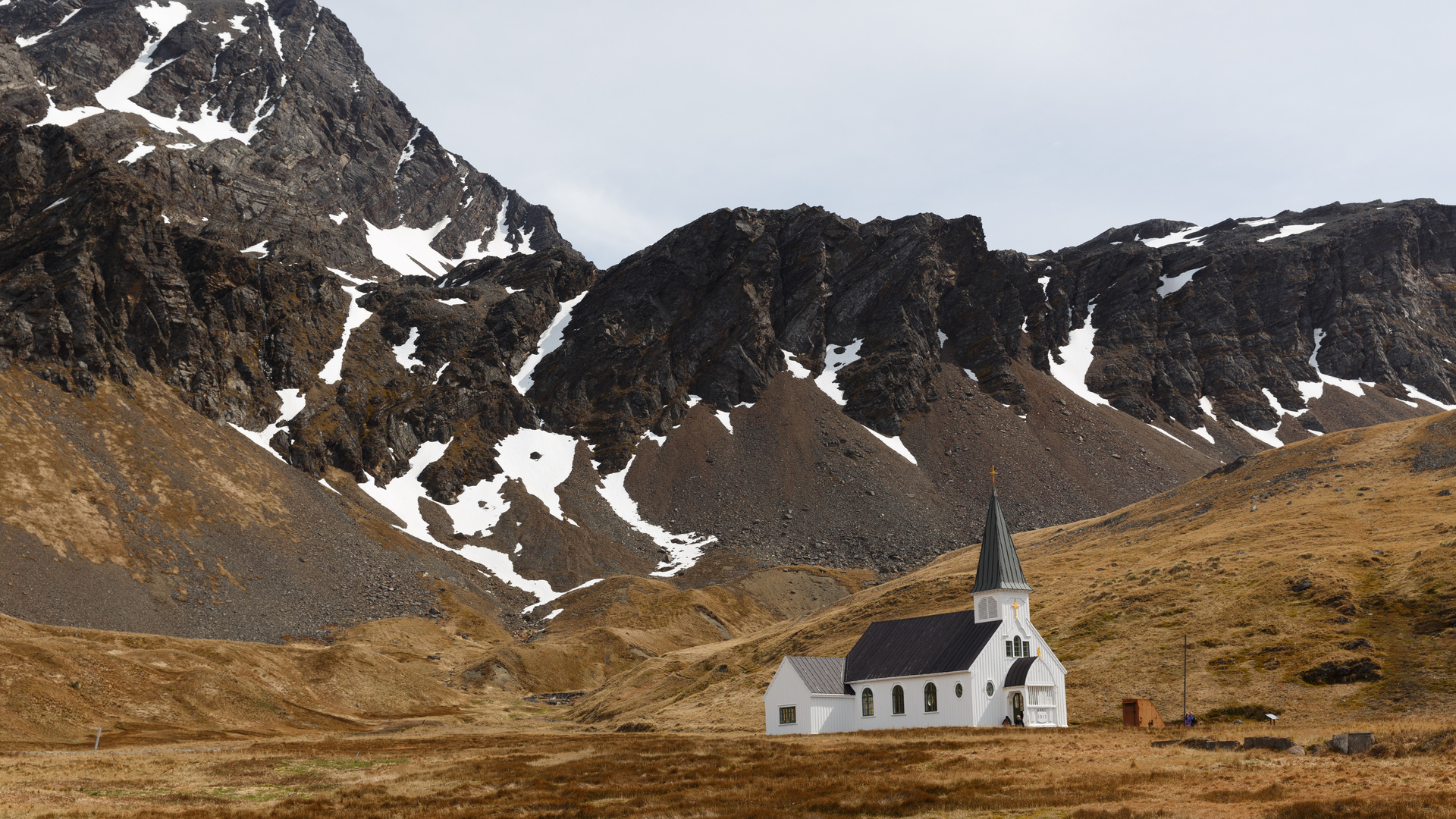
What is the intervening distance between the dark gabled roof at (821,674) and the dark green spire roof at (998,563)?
10.00 meters

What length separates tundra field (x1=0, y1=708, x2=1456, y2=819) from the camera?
27.0 m

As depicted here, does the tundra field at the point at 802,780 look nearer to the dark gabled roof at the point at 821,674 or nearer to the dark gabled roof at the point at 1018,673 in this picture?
the dark gabled roof at the point at 1018,673

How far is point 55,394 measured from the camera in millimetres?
131750

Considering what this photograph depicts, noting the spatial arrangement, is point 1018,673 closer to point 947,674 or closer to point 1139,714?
point 947,674

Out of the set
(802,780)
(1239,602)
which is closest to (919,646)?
(1239,602)

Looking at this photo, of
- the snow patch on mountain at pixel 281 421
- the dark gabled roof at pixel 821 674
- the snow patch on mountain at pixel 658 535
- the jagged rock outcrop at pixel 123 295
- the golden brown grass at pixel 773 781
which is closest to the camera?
the golden brown grass at pixel 773 781

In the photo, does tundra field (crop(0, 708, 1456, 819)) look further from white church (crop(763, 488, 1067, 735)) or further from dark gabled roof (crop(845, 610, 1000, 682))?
dark gabled roof (crop(845, 610, 1000, 682))

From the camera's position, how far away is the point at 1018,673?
185 ft

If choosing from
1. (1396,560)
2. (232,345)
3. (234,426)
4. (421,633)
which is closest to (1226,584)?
(1396,560)

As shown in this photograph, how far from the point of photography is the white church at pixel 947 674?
5619 centimetres

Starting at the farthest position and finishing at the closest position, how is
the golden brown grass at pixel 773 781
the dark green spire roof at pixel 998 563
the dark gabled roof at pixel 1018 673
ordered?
the dark green spire roof at pixel 998 563
the dark gabled roof at pixel 1018 673
the golden brown grass at pixel 773 781

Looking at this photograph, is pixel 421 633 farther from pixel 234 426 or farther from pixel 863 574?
pixel 863 574

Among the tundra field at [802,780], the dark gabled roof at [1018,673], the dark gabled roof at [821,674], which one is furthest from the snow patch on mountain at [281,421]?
the dark gabled roof at [1018,673]

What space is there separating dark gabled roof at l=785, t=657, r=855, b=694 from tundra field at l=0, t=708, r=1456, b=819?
286 inches
